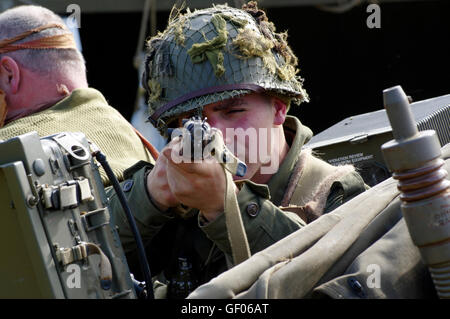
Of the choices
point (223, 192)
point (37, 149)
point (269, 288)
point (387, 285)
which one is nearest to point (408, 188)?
point (387, 285)

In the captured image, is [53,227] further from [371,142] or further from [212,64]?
[371,142]

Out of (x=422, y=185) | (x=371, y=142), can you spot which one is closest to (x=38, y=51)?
(x=371, y=142)

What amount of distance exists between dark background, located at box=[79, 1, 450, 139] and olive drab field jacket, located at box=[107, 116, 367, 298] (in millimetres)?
3042

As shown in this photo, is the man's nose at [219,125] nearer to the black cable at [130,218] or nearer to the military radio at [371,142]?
the black cable at [130,218]

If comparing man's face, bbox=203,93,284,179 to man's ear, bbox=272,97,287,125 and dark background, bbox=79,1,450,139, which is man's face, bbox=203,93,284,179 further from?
dark background, bbox=79,1,450,139

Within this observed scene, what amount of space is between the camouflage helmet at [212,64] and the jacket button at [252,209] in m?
0.46

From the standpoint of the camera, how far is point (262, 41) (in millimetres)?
2400

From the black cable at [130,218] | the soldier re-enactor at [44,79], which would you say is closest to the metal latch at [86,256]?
the black cable at [130,218]

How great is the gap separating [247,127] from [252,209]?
0.40 metres

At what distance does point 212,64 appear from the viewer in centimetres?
230

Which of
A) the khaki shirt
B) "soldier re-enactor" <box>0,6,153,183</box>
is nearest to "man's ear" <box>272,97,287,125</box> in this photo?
the khaki shirt

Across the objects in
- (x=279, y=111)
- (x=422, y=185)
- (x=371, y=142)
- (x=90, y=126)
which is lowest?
(x=371, y=142)

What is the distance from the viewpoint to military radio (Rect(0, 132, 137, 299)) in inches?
62.7

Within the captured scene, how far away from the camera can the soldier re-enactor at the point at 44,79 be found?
3229 millimetres
